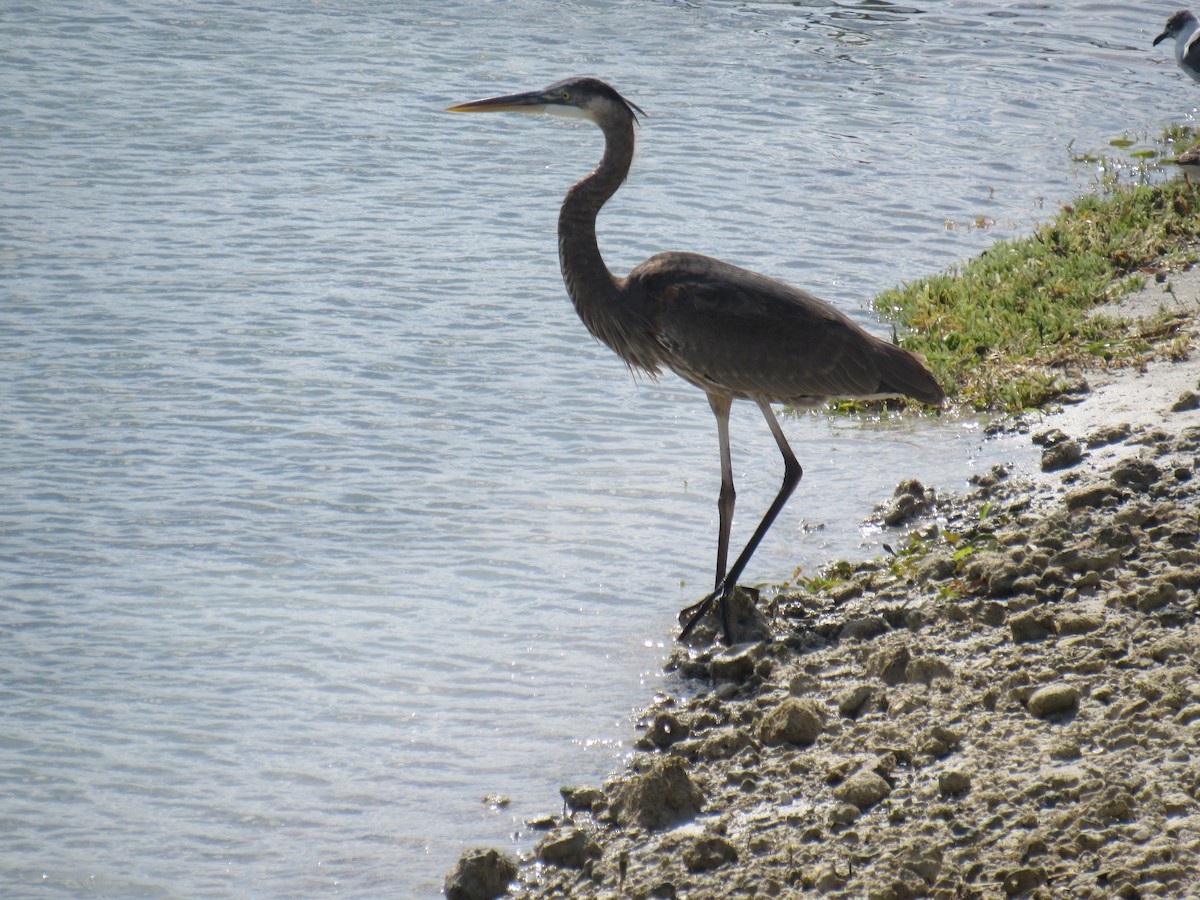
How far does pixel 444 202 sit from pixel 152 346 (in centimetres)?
356

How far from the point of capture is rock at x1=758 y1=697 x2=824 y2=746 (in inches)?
174

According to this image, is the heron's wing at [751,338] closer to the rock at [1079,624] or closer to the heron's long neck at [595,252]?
the heron's long neck at [595,252]

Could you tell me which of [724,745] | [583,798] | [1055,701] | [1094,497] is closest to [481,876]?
[583,798]

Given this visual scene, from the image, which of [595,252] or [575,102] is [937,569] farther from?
[575,102]

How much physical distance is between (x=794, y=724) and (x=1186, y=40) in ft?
42.3

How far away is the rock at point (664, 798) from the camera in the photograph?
4148 mm

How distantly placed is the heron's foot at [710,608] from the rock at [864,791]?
153 cm

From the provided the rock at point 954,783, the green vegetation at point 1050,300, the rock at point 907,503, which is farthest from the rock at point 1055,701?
the green vegetation at point 1050,300

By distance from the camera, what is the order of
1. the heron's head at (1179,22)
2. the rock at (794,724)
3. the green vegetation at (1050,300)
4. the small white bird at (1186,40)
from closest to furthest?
the rock at (794,724), the green vegetation at (1050,300), the small white bird at (1186,40), the heron's head at (1179,22)

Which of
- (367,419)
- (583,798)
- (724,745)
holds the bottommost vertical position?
(367,419)

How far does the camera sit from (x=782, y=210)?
1135 cm

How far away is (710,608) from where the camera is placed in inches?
224

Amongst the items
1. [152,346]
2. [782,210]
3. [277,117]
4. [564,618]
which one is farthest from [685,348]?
[277,117]

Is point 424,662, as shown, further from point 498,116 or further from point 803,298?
point 498,116
